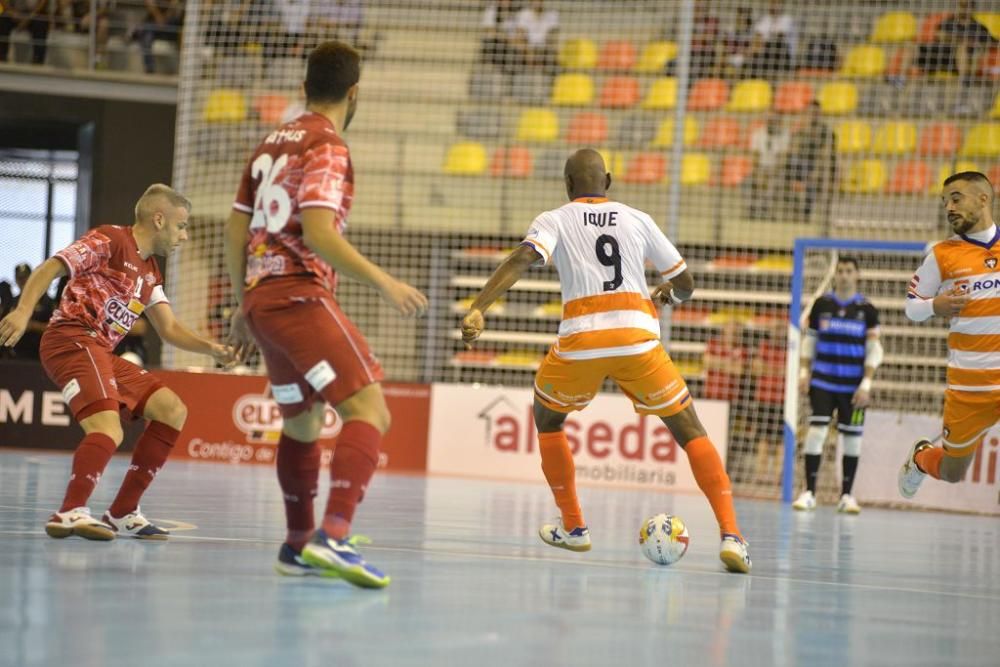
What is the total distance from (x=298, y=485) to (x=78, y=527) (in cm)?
139

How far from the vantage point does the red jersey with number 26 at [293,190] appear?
4.72 metres

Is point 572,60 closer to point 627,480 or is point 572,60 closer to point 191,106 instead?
point 191,106

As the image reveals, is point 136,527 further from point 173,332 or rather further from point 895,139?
point 895,139

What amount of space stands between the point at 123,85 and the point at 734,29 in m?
8.56

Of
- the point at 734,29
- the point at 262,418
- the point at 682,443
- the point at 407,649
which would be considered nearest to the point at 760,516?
the point at 682,443

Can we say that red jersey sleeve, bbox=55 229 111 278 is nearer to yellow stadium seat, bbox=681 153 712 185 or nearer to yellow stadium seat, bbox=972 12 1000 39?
yellow stadium seat, bbox=681 153 712 185

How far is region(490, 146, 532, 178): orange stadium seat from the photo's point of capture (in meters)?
16.8

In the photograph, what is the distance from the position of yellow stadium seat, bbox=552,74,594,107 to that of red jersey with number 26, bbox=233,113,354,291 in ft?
40.6

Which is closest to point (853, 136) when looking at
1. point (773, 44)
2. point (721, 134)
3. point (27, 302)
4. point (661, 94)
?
point (721, 134)

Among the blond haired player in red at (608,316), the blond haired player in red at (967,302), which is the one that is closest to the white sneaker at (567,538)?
the blond haired player in red at (608,316)

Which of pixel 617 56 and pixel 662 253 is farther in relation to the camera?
pixel 617 56

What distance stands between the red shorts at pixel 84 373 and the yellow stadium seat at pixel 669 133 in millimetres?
11250

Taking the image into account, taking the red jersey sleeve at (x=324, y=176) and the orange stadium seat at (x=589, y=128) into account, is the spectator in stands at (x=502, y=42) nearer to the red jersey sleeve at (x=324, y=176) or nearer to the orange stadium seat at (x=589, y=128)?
the orange stadium seat at (x=589, y=128)

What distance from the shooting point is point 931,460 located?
8.08m
